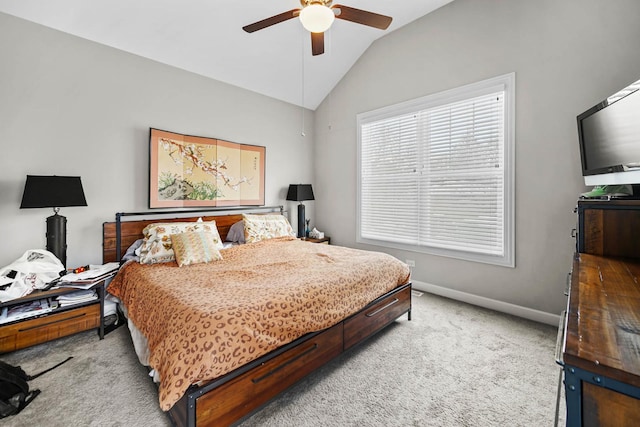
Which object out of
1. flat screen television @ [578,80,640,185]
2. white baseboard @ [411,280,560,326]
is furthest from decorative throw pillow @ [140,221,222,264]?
flat screen television @ [578,80,640,185]

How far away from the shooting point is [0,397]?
5.41 ft

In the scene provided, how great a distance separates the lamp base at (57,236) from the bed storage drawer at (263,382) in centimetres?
221

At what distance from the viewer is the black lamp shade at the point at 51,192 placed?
224cm

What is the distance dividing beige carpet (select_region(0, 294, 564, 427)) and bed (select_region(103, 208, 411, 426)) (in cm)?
18

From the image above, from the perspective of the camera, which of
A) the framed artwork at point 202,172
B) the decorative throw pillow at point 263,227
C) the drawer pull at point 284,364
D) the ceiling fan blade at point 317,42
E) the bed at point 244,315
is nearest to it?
the bed at point 244,315

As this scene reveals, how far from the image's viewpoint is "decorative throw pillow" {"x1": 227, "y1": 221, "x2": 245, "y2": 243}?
141 inches

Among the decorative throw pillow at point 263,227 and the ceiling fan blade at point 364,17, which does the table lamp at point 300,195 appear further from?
the ceiling fan blade at point 364,17

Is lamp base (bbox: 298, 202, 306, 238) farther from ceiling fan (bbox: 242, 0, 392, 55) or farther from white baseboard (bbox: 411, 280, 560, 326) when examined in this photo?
ceiling fan (bbox: 242, 0, 392, 55)

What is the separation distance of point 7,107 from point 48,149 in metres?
0.41

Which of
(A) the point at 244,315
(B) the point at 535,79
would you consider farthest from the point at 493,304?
(A) the point at 244,315

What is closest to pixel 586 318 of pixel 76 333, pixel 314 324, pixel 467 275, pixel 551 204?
pixel 314 324

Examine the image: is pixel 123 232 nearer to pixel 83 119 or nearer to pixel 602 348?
pixel 83 119

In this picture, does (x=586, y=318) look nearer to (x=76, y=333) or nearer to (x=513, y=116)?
(x=513, y=116)

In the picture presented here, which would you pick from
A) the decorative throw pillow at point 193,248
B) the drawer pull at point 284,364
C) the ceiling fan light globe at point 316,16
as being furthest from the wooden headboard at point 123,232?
the ceiling fan light globe at point 316,16
